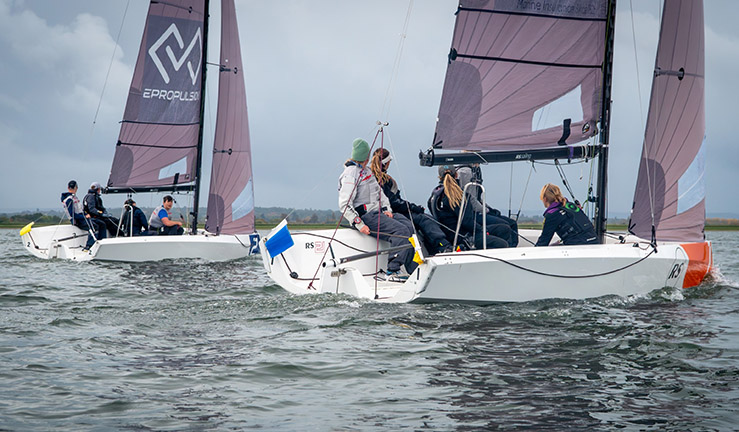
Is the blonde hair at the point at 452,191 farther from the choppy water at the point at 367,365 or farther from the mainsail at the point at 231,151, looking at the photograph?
the mainsail at the point at 231,151

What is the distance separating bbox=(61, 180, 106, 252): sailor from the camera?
50.4 ft

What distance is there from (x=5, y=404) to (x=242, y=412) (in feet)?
4.17

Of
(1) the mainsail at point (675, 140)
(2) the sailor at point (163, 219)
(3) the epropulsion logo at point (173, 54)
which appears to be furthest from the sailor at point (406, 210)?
(3) the epropulsion logo at point (173, 54)

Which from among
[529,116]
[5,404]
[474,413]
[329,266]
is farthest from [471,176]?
[5,404]

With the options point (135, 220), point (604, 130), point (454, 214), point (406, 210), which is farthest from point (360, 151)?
point (135, 220)

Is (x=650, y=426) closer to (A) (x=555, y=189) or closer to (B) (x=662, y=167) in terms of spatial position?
(A) (x=555, y=189)

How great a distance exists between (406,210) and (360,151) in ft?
3.39

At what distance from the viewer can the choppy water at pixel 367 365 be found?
3.60m

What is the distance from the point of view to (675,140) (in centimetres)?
812

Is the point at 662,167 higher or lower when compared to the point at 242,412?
higher

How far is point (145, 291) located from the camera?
9156 mm

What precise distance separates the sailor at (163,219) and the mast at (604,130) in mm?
9673

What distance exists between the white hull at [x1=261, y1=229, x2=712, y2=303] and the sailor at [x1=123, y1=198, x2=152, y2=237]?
27.7ft

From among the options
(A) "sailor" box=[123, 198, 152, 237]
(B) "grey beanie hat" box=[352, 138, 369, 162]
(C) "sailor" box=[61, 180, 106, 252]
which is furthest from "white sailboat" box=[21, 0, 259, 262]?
(B) "grey beanie hat" box=[352, 138, 369, 162]
